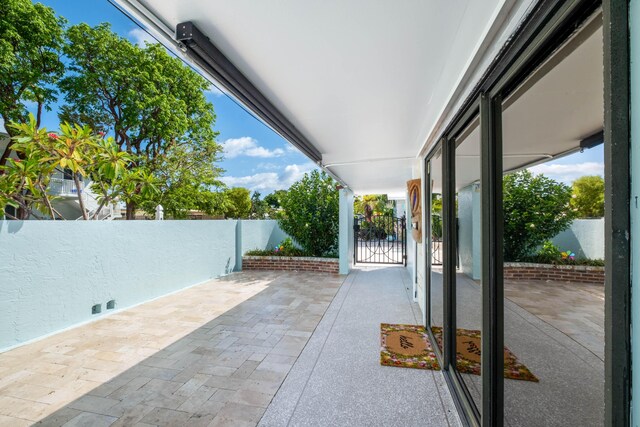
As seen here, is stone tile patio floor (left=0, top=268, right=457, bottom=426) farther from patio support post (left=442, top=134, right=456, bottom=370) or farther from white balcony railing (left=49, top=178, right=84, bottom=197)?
white balcony railing (left=49, top=178, right=84, bottom=197)

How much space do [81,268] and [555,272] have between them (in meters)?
5.65

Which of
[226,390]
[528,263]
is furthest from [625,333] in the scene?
[226,390]

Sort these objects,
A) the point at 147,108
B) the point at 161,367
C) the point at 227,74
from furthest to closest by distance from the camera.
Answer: the point at 147,108 < the point at 161,367 < the point at 227,74

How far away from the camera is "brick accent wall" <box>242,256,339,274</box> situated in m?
8.25

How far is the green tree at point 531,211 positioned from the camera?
134 centimetres

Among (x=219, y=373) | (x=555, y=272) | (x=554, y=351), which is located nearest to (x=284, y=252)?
(x=219, y=373)

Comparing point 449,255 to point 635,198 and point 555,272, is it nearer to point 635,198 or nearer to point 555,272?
point 555,272

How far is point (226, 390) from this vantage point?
2.68 meters

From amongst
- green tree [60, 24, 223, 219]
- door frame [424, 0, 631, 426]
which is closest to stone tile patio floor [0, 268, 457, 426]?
door frame [424, 0, 631, 426]

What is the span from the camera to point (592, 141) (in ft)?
3.22

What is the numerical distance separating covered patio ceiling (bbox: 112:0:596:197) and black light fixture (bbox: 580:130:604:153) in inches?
24.1

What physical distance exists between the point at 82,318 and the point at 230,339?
8.20 ft

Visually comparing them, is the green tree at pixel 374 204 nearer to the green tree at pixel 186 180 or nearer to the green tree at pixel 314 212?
the green tree at pixel 186 180

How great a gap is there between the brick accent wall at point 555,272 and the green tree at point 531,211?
7 cm
